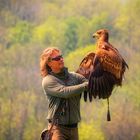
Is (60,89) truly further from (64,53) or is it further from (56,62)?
(64,53)

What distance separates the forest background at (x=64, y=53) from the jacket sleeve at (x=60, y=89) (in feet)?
9.76

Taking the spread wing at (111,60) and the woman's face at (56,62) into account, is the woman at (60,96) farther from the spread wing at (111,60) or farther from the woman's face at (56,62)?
the spread wing at (111,60)

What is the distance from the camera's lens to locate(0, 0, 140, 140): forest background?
6402 mm

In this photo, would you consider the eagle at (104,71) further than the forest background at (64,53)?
No

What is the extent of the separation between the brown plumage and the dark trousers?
379 mm

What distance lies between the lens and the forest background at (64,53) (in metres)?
6.40

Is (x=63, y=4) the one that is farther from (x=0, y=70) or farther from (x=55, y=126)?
(x=55, y=126)

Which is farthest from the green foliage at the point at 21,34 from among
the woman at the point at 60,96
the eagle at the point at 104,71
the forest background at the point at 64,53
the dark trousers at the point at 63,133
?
the dark trousers at the point at 63,133

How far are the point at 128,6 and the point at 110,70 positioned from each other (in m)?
2.90

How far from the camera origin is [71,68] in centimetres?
652

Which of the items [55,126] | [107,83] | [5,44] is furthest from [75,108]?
[5,44]

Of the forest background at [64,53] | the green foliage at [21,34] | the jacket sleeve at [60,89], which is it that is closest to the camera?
the jacket sleeve at [60,89]

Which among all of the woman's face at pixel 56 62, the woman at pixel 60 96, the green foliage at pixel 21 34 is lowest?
the woman at pixel 60 96

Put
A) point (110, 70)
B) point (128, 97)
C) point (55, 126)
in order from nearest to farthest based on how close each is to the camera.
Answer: point (55, 126) → point (110, 70) → point (128, 97)
